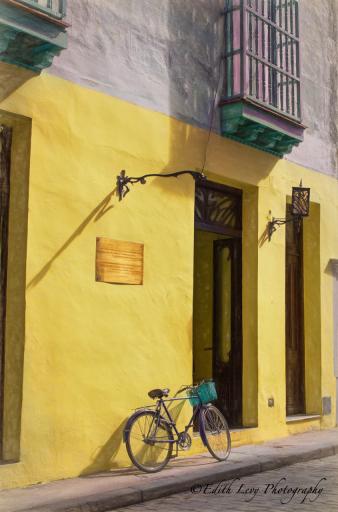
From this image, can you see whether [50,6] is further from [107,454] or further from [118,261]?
[107,454]

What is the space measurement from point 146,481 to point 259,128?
5184 mm

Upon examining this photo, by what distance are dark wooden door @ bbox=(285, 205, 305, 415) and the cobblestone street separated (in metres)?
3.46

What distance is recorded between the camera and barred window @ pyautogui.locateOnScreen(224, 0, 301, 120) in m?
10.4

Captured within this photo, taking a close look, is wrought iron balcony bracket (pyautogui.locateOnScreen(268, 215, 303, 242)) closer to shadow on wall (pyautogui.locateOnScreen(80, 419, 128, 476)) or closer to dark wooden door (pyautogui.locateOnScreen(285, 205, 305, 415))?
dark wooden door (pyautogui.locateOnScreen(285, 205, 305, 415))

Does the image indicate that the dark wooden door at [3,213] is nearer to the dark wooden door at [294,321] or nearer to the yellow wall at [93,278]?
the yellow wall at [93,278]

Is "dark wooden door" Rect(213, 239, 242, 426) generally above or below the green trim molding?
below

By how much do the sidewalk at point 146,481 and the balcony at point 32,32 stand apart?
412 centimetres

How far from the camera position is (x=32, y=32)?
7305mm

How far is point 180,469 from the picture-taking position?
8.37m

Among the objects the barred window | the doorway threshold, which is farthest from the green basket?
the barred window

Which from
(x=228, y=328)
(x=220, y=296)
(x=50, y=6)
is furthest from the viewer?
(x=220, y=296)

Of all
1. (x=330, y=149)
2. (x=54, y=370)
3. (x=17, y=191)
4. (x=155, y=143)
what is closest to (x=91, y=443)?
(x=54, y=370)

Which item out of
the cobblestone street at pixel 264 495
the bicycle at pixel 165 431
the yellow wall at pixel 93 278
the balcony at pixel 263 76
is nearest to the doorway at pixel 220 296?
the yellow wall at pixel 93 278

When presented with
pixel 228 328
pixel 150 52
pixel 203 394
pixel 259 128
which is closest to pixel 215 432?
pixel 203 394
